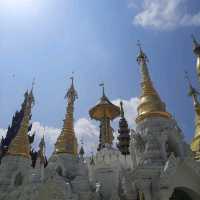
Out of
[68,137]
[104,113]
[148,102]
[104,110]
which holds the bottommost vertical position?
[68,137]

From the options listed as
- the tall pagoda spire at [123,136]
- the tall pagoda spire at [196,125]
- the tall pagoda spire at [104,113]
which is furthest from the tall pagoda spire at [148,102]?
the tall pagoda spire at [104,113]

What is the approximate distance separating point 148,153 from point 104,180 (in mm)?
3699

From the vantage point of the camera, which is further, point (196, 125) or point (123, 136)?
point (123, 136)

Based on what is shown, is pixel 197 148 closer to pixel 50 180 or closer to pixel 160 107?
pixel 160 107

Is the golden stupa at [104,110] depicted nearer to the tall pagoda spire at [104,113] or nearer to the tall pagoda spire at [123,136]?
the tall pagoda spire at [104,113]

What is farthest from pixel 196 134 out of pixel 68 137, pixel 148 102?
pixel 68 137

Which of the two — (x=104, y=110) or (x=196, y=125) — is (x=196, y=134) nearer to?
(x=196, y=125)

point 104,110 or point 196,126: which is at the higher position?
point 104,110

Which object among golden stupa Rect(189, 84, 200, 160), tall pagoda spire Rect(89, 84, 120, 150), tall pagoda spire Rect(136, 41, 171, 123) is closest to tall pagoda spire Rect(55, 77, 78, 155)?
tall pagoda spire Rect(136, 41, 171, 123)

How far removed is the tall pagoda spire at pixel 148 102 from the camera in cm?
2020

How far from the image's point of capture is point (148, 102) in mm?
21172

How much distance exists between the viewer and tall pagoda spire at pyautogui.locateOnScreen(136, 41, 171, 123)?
2020 cm

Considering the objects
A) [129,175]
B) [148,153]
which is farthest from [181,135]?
[129,175]

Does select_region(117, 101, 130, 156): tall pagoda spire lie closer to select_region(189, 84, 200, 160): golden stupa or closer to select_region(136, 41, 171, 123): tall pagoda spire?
select_region(189, 84, 200, 160): golden stupa
